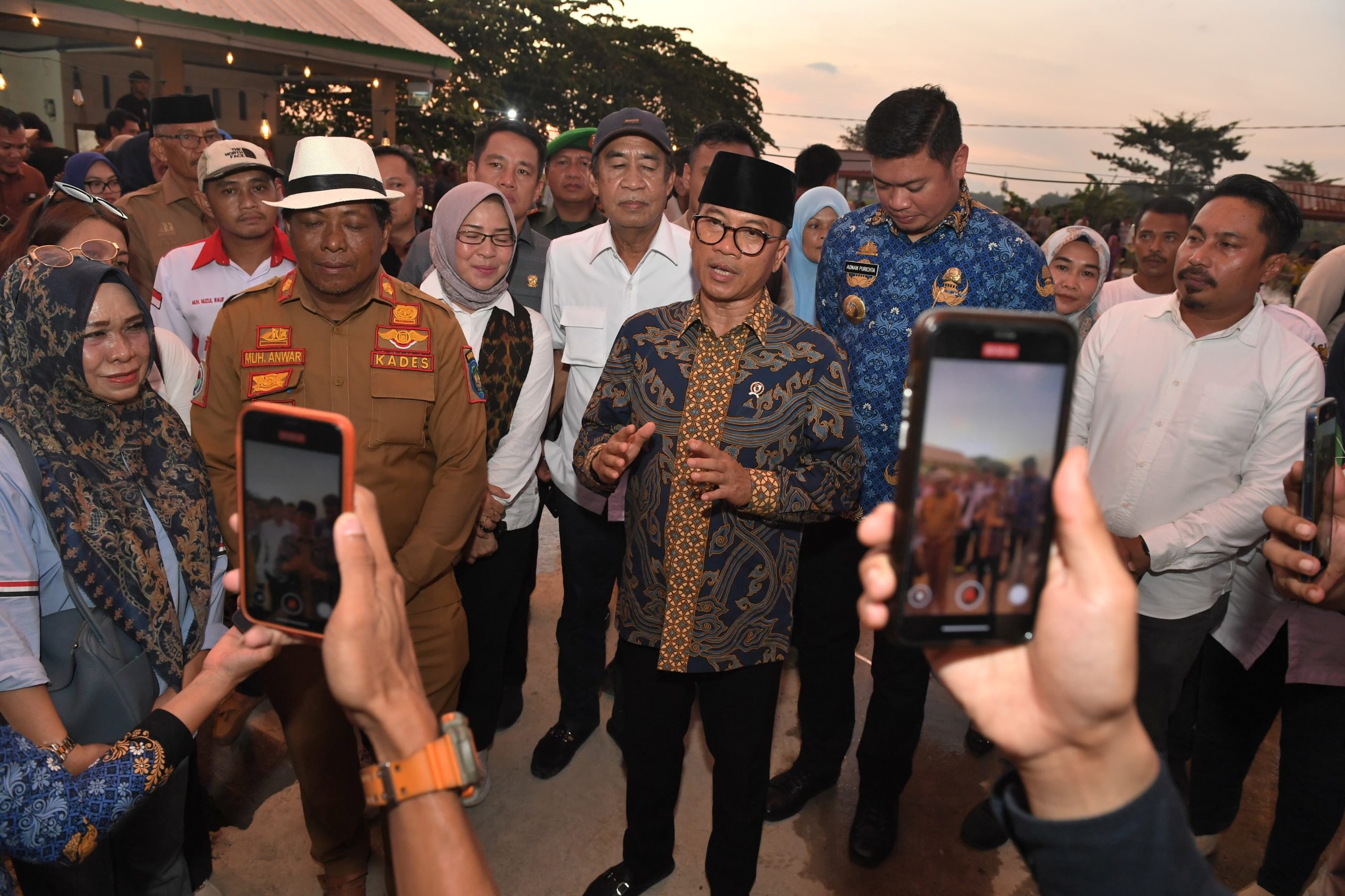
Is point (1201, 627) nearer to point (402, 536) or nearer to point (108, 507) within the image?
point (402, 536)

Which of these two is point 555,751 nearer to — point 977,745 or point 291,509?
point 977,745

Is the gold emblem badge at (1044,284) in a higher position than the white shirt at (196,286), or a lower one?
higher

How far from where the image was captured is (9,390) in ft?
5.90

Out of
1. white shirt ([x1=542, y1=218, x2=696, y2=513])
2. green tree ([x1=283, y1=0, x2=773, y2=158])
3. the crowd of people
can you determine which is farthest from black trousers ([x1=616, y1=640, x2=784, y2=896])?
green tree ([x1=283, y1=0, x2=773, y2=158])

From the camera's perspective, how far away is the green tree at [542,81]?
21.7 m

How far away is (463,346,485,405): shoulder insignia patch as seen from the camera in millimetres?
2506

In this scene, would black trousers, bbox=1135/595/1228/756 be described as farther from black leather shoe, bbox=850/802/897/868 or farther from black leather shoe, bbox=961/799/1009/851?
black leather shoe, bbox=850/802/897/868

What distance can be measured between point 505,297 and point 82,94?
16136mm

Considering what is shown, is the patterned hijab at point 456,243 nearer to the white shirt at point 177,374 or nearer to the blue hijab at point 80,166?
the white shirt at point 177,374

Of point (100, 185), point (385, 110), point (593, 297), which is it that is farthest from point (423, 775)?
point (385, 110)

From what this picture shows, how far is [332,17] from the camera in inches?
522

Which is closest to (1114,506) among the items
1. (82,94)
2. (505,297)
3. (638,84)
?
(505,297)

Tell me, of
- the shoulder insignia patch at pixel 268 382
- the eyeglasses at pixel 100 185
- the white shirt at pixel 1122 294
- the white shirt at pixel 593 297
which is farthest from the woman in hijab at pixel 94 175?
the white shirt at pixel 1122 294

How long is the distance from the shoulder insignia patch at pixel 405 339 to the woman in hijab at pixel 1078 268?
291 centimetres
